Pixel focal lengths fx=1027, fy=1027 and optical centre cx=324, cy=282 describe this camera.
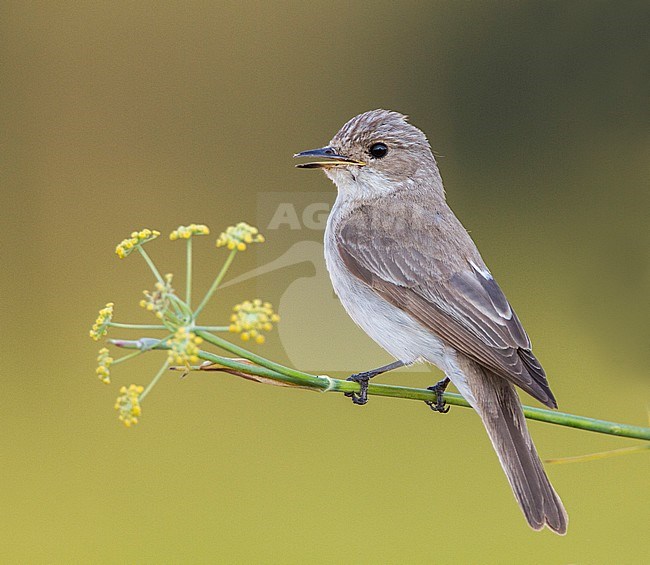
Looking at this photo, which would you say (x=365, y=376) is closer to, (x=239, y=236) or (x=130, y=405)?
(x=239, y=236)

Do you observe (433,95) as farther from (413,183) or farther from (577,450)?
(413,183)

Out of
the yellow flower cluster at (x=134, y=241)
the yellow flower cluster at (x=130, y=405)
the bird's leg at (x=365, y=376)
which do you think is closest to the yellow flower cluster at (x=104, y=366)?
the yellow flower cluster at (x=130, y=405)

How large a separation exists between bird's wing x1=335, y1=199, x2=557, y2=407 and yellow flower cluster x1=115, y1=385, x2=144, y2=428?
139 centimetres

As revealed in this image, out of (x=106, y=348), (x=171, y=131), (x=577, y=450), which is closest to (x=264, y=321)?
(x=106, y=348)

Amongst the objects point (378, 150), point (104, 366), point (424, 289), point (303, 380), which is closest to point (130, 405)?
point (104, 366)

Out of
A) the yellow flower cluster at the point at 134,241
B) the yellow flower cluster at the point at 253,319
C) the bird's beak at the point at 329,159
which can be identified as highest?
the bird's beak at the point at 329,159

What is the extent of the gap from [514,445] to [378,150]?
4.70 ft

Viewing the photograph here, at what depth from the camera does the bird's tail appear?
3105mm

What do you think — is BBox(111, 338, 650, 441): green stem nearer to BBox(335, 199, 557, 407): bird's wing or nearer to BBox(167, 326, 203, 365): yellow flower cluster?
BBox(167, 326, 203, 365): yellow flower cluster

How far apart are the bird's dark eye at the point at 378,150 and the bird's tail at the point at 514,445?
1.05 metres

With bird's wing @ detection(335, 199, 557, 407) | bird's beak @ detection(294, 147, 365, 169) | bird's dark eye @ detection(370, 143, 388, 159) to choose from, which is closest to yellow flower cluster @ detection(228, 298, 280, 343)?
bird's wing @ detection(335, 199, 557, 407)

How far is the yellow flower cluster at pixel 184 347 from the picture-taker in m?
2.11

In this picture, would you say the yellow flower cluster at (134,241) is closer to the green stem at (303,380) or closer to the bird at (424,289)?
the green stem at (303,380)

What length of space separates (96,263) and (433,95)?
293cm
